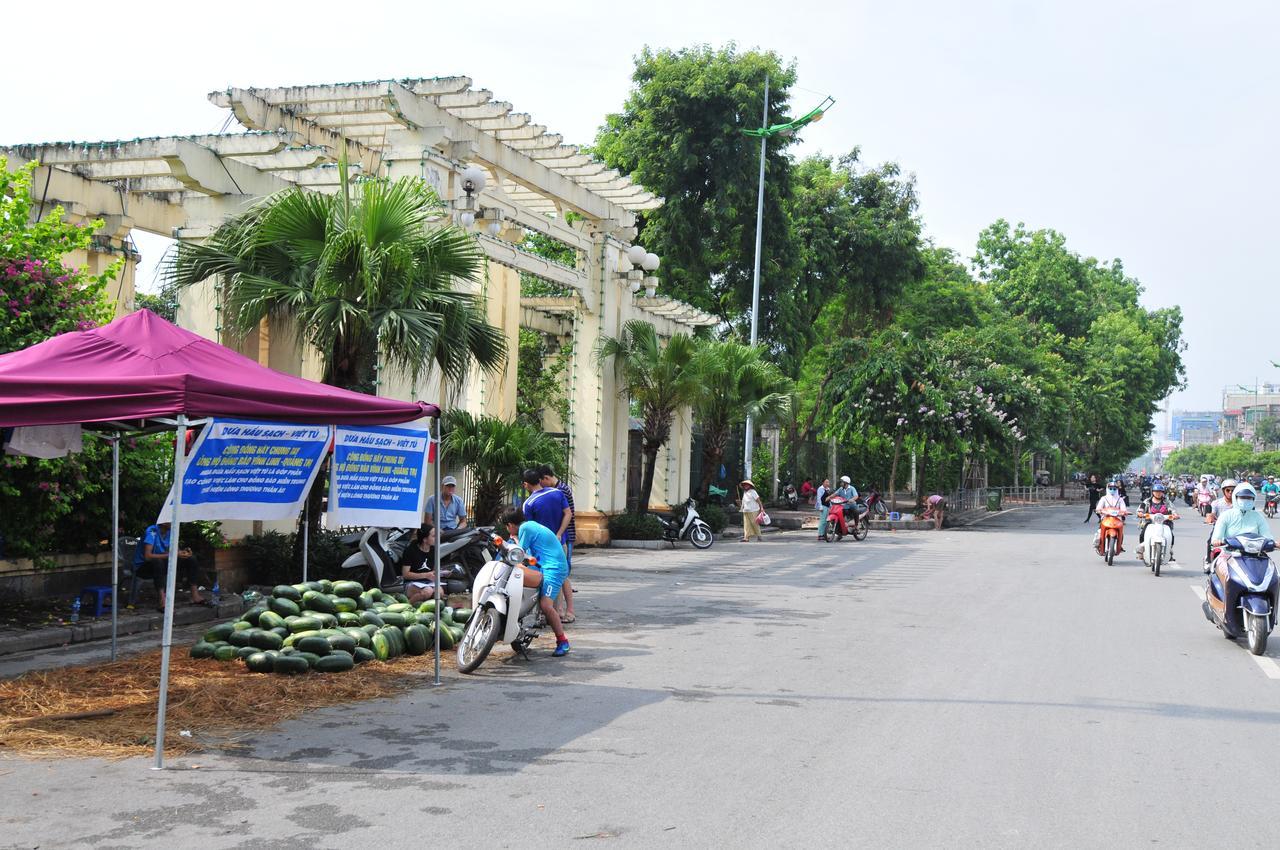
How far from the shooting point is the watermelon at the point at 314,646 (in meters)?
9.46

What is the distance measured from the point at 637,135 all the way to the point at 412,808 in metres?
30.5

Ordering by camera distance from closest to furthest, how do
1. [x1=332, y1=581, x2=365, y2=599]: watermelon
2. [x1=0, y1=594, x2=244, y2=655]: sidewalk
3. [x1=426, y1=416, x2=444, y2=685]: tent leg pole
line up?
[x1=426, y1=416, x2=444, y2=685]: tent leg pole → [x1=0, y1=594, x2=244, y2=655]: sidewalk → [x1=332, y1=581, x2=365, y2=599]: watermelon

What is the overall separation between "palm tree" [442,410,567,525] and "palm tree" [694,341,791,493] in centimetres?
927

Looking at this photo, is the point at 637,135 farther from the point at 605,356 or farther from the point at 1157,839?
the point at 1157,839

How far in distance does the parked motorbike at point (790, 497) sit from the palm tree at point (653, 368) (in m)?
15.6

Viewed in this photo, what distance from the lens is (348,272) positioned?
13.3 m

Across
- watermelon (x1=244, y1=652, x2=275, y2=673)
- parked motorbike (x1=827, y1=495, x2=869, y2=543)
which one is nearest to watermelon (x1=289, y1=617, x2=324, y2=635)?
watermelon (x1=244, y1=652, x2=275, y2=673)

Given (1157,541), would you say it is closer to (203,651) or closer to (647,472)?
(647,472)

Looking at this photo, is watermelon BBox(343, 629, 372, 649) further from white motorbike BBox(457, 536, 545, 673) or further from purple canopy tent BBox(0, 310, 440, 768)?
purple canopy tent BBox(0, 310, 440, 768)

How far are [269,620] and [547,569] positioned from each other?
242cm

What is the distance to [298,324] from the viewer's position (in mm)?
13805

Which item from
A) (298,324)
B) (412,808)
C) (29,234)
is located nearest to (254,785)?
(412,808)

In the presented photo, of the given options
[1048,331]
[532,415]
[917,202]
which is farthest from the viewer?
[1048,331]

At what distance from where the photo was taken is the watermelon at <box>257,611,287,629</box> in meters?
9.90
